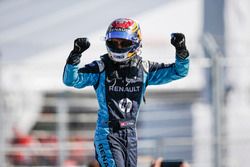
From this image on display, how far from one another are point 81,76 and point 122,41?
424 millimetres

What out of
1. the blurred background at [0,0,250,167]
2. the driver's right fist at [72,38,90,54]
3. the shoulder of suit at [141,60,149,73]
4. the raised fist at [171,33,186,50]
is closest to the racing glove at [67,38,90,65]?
the driver's right fist at [72,38,90,54]

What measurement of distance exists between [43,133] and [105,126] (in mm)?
6539

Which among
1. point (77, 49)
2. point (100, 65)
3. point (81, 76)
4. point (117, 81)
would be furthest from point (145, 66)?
point (77, 49)

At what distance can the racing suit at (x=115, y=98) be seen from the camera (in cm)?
675

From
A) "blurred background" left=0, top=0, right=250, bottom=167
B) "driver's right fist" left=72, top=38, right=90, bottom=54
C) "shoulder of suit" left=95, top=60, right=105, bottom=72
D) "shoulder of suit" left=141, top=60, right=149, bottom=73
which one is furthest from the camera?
"blurred background" left=0, top=0, right=250, bottom=167

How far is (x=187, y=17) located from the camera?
14.2m

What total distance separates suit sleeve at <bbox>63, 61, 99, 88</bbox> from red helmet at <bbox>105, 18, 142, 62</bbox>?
184 mm

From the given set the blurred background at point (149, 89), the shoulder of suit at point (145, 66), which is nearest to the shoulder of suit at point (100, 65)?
the shoulder of suit at point (145, 66)

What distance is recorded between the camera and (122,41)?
6.79 metres

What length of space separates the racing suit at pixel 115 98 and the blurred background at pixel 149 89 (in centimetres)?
319

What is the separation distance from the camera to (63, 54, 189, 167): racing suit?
6754 millimetres

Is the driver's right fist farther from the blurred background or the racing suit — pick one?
the blurred background

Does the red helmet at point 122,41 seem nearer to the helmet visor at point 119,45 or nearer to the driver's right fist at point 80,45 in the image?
the helmet visor at point 119,45

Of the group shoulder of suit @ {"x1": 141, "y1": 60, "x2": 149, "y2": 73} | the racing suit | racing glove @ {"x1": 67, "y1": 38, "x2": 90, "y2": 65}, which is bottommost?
the racing suit
